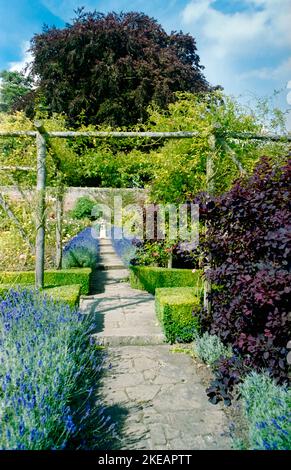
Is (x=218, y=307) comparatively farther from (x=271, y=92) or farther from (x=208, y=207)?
(x=271, y=92)

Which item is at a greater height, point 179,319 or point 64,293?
point 64,293

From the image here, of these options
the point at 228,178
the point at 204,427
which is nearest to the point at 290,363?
the point at 204,427

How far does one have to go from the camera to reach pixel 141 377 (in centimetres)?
362

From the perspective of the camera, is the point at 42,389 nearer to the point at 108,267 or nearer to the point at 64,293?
the point at 64,293

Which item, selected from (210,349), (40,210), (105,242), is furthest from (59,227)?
(105,242)

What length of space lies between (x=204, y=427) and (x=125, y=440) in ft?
2.05

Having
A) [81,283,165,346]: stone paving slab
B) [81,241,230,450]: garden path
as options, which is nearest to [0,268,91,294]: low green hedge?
[81,283,165,346]: stone paving slab

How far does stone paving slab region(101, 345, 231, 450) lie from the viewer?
2.58 m

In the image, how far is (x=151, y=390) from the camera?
11.0 ft

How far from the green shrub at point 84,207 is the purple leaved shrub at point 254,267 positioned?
13.2 m

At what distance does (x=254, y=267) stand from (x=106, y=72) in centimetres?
1608

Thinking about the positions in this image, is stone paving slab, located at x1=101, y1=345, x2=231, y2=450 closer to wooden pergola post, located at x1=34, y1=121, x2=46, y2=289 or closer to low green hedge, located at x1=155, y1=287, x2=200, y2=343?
low green hedge, located at x1=155, y1=287, x2=200, y2=343

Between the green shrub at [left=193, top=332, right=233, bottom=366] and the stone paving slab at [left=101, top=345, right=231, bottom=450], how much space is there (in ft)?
0.54

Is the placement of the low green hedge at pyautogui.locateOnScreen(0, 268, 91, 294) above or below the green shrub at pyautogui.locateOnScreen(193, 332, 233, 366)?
above
